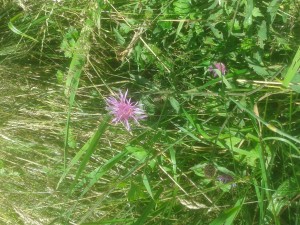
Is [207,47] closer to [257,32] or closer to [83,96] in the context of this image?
[257,32]

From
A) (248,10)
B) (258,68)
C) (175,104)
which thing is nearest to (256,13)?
(248,10)

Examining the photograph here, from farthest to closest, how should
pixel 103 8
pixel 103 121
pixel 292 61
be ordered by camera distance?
pixel 103 8
pixel 103 121
pixel 292 61

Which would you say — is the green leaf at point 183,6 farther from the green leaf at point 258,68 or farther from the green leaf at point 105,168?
the green leaf at point 105,168

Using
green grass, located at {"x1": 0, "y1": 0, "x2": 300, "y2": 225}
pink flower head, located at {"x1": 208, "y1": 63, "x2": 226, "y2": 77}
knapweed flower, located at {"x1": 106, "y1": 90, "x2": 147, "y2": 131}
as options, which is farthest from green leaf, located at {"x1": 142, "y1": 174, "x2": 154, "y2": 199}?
pink flower head, located at {"x1": 208, "y1": 63, "x2": 226, "y2": 77}

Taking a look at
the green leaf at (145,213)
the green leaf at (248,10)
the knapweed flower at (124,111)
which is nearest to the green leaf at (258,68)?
the green leaf at (248,10)

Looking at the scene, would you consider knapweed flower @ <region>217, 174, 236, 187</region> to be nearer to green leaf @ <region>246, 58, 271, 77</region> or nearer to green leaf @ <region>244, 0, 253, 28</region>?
green leaf @ <region>246, 58, 271, 77</region>

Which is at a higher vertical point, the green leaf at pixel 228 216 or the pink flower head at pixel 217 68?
the pink flower head at pixel 217 68

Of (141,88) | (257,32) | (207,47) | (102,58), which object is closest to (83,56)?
(102,58)
